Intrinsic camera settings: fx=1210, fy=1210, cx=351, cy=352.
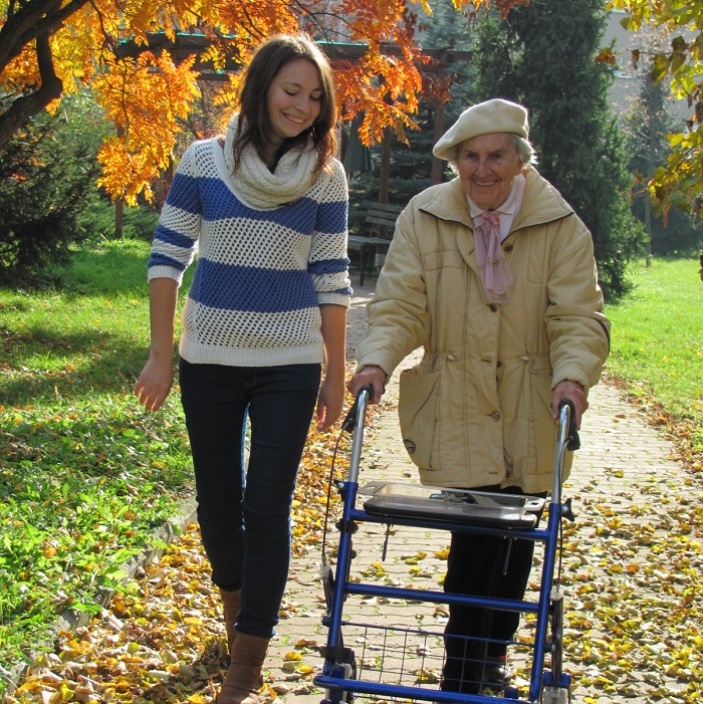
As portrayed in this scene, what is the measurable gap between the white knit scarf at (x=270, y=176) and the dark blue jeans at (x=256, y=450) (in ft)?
1.80

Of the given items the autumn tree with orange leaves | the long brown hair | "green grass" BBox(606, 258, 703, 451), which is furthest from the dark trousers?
"green grass" BBox(606, 258, 703, 451)

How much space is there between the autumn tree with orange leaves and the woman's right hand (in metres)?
4.96

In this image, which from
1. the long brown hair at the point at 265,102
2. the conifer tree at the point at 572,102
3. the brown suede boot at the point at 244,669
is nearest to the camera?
the long brown hair at the point at 265,102

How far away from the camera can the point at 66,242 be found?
15.3 meters

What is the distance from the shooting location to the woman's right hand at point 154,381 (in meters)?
3.97

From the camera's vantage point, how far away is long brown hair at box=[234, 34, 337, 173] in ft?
12.6

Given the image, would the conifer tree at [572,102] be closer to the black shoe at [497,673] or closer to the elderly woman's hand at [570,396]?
the black shoe at [497,673]

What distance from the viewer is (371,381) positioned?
11.5 feet

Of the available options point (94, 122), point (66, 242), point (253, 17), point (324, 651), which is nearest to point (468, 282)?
point (324, 651)

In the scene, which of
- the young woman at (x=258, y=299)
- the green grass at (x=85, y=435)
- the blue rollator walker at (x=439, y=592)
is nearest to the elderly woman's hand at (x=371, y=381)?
the blue rollator walker at (x=439, y=592)

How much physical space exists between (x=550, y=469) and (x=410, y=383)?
1.69ft

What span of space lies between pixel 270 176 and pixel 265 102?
249 mm

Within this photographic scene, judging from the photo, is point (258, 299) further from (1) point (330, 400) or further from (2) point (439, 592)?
(2) point (439, 592)

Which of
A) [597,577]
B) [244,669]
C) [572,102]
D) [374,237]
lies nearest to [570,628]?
[597,577]
